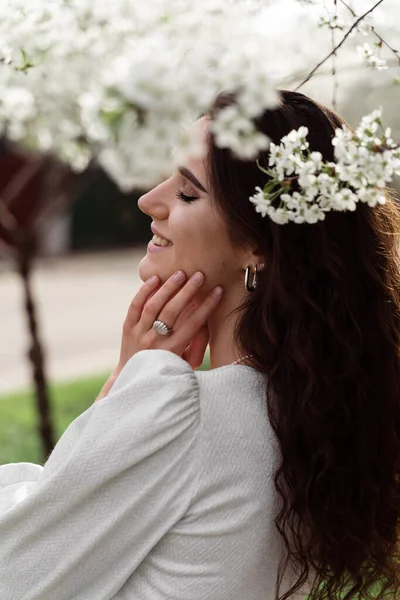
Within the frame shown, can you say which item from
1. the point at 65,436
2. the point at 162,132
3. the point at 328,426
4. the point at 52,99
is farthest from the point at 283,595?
the point at 52,99

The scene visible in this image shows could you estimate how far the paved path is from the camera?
8758mm

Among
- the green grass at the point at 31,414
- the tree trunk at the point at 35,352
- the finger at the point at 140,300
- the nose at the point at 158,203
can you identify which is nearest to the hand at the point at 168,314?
the finger at the point at 140,300

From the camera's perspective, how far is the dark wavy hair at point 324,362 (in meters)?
1.75

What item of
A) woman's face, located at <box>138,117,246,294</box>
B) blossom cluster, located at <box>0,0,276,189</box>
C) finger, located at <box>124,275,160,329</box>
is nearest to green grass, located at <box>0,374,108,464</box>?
blossom cluster, located at <box>0,0,276,189</box>

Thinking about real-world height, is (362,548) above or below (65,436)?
below

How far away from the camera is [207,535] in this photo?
168 cm

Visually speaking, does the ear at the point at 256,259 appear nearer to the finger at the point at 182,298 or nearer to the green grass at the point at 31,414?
the finger at the point at 182,298

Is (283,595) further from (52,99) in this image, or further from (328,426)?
(52,99)

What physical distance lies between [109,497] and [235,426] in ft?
0.91

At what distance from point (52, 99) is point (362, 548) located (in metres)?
2.64

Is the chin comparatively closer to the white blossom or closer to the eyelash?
the eyelash

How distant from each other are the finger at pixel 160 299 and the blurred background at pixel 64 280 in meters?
0.59

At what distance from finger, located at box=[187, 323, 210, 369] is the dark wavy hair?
164 millimetres

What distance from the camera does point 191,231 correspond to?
1.92 metres
